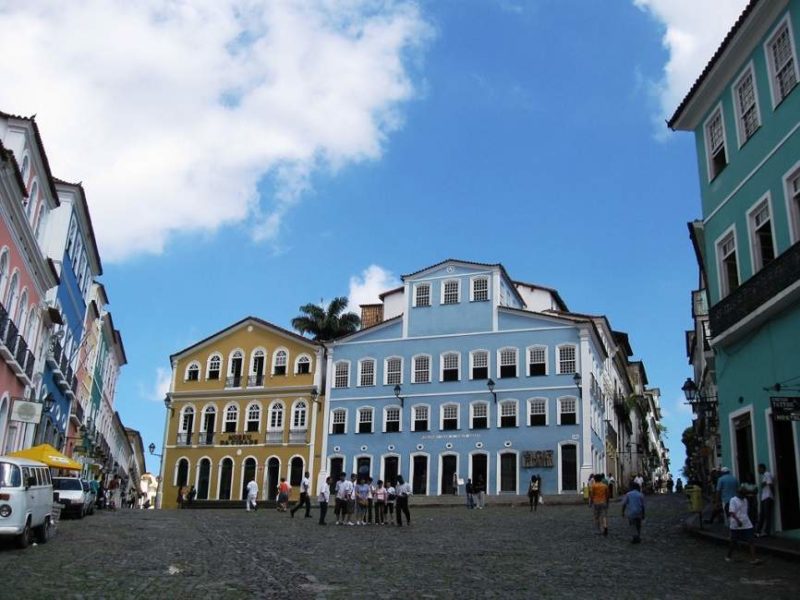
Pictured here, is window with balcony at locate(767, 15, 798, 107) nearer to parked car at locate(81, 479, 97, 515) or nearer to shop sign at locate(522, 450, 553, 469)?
parked car at locate(81, 479, 97, 515)

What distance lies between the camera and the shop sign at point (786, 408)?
583 inches

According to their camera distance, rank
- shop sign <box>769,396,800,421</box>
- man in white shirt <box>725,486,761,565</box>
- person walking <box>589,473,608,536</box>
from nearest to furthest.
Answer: man in white shirt <box>725,486,761,565</box>
shop sign <box>769,396,800,421</box>
person walking <box>589,473,608,536</box>

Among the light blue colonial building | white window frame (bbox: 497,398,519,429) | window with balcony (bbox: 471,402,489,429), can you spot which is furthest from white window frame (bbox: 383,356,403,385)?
white window frame (bbox: 497,398,519,429)

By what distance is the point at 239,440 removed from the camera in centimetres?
5347

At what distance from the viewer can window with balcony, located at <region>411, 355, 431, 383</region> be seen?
50000 mm

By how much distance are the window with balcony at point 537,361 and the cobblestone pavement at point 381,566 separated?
2501 centimetres

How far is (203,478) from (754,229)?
A: 42.5 m

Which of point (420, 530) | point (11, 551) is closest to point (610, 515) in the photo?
point (420, 530)

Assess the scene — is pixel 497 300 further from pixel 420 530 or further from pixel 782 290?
pixel 782 290

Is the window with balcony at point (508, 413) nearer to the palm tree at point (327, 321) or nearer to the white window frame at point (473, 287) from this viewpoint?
the white window frame at point (473, 287)

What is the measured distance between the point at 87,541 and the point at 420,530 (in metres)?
9.07

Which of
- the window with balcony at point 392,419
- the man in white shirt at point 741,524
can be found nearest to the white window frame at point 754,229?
the man in white shirt at point 741,524

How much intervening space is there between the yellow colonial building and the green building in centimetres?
3455

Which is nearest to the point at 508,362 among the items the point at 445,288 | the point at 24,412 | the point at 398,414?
the point at 445,288
